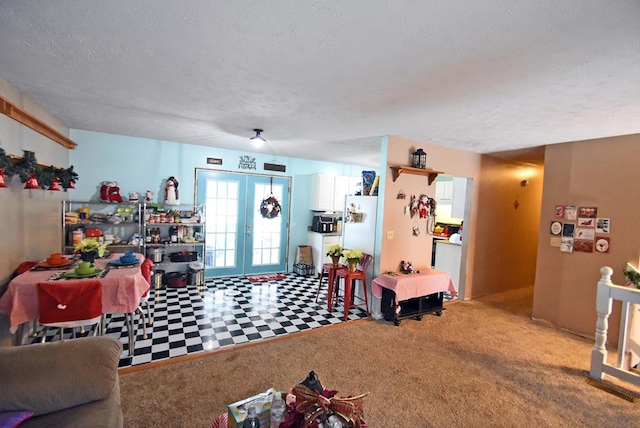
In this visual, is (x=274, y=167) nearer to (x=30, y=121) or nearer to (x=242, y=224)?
(x=242, y=224)

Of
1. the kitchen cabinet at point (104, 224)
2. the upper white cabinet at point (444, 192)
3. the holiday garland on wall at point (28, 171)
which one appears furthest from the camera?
the upper white cabinet at point (444, 192)

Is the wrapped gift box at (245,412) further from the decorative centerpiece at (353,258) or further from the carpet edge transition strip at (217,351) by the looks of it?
the decorative centerpiece at (353,258)

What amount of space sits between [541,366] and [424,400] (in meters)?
1.47

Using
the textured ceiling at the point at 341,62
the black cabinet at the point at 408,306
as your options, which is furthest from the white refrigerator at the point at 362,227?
the textured ceiling at the point at 341,62

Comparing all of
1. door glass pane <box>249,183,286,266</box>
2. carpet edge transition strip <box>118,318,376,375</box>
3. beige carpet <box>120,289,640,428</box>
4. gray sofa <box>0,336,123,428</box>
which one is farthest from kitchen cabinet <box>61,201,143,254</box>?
gray sofa <box>0,336,123,428</box>

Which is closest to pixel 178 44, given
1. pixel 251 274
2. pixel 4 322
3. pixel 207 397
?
pixel 207 397

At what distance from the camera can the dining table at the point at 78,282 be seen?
2.30 metres

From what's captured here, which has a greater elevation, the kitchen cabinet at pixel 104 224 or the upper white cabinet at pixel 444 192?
the upper white cabinet at pixel 444 192

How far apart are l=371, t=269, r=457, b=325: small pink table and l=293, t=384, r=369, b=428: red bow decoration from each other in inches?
91.5

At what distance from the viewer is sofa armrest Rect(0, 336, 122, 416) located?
1414 millimetres

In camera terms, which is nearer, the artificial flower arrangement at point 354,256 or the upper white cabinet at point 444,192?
the artificial flower arrangement at point 354,256

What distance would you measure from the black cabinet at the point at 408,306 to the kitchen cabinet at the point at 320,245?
2.20 meters

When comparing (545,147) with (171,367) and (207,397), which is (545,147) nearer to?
(207,397)

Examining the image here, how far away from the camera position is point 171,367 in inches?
100
